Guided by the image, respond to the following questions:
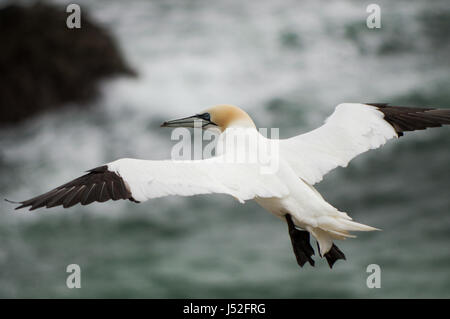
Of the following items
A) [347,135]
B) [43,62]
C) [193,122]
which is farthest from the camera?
[43,62]

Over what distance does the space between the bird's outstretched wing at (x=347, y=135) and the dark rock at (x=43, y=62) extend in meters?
9.23

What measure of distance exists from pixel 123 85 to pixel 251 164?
10541 mm

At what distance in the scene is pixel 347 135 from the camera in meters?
4.99

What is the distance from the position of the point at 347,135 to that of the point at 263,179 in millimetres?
1016

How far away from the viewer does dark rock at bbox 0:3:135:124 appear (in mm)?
13445

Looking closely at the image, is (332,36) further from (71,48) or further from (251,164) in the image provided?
(251,164)

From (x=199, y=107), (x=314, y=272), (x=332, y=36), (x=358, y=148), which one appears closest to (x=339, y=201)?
(x=314, y=272)

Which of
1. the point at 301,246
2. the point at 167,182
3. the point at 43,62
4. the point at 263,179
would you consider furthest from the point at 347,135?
the point at 43,62

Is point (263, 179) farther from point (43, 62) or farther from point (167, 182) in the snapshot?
point (43, 62)

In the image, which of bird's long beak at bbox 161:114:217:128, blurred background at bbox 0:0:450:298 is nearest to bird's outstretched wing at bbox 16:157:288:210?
bird's long beak at bbox 161:114:217:128

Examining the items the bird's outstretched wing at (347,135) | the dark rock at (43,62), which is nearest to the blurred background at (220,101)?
the dark rock at (43,62)

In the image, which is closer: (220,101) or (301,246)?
(301,246)

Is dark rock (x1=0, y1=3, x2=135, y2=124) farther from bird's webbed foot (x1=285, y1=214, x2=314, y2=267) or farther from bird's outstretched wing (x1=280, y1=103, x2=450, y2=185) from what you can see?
bird's webbed foot (x1=285, y1=214, x2=314, y2=267)

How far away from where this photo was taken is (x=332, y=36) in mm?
16406
